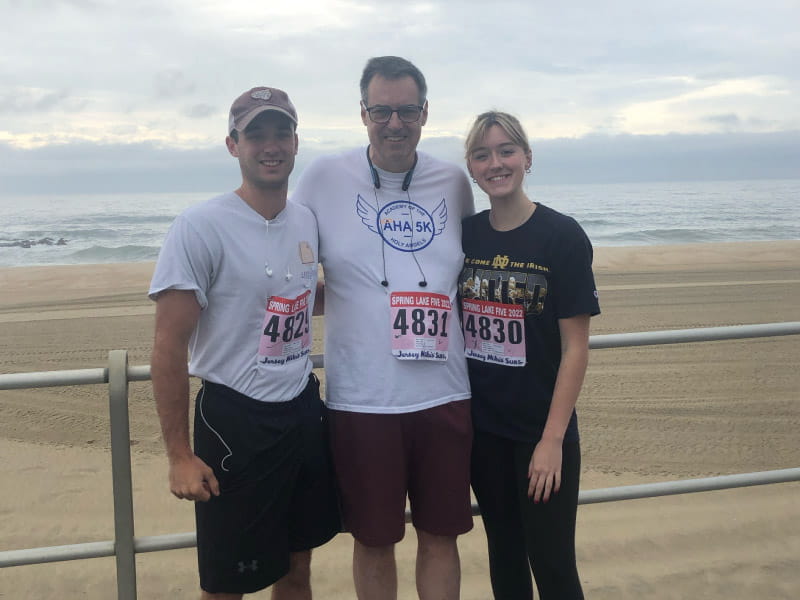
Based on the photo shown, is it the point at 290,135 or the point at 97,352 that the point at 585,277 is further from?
the point at 97,352

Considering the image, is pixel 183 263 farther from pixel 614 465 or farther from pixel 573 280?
pixel 614 465

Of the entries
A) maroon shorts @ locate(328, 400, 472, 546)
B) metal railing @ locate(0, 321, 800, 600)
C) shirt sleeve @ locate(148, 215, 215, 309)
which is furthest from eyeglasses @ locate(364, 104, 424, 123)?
maroon shorts @ locate(328, 400, 472, 546)

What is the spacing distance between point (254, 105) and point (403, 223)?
59 centimetres

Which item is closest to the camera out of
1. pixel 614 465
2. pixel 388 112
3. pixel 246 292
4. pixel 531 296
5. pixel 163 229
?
pixel 246 292

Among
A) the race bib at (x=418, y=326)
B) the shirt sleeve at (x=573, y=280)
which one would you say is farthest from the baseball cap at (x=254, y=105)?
the shirt sleeve at (x=573, y=280)

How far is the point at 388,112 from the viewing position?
2.38 m

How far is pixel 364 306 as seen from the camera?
2324 mm

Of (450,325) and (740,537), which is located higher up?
(450,325)

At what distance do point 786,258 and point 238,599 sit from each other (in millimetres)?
19116

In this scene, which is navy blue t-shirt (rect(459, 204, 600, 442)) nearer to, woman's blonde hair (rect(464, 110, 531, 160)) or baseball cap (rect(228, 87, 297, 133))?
woman's blonde hair (rect(464, 110, 531, 160))

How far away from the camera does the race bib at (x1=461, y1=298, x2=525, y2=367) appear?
228cm

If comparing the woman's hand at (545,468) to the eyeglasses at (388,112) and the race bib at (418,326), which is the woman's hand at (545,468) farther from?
the eyeglasses at (388,112)

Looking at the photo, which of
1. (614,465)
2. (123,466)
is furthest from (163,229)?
(123,466)

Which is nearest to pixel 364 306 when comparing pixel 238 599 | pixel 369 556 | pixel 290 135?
pixel 290 135
